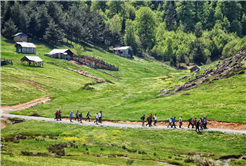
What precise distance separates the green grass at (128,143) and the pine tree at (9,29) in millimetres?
111334

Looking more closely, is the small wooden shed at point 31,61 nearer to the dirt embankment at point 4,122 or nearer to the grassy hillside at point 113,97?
the grassy hillside at point 113,97

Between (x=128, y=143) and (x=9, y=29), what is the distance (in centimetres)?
12946

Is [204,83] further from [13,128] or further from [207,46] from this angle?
[207,46]

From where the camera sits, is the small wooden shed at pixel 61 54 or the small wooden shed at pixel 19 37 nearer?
the small wooden shed at pixel 61 54

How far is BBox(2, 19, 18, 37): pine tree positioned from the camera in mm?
143125

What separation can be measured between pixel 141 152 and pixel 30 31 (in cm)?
14562

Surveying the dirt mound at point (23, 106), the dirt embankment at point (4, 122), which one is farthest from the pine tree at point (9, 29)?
the dirt embankment at point (4, 122)

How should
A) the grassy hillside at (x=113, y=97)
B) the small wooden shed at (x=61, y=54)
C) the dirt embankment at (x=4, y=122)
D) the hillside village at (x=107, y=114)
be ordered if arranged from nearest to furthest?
the hillside village at (x=107, y=114) < the dirt embankment at (x=4, y=122) < the grassy hillside at (x=113, y=97) < the small wooden shed at (x=61, y=54)

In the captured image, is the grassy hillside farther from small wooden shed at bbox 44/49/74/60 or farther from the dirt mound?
small wooden shed at bbox 44/49/74/60

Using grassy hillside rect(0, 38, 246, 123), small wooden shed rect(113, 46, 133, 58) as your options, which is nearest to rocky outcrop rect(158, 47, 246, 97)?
grassy hillside rect(0, 38, 246, 123)

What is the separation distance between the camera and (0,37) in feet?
465

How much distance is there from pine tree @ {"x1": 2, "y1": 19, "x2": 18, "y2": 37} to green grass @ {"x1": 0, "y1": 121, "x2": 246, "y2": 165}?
111 metres

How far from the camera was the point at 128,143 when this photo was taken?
41656 millimetres

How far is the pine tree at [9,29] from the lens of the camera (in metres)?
143
